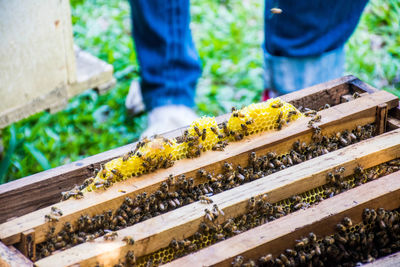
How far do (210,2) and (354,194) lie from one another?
15.5 feet

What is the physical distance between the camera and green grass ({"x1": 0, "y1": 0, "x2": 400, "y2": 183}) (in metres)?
4.25

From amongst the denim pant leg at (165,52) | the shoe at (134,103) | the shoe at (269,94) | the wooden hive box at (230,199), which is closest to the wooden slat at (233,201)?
the wooden hive box at (230,199)

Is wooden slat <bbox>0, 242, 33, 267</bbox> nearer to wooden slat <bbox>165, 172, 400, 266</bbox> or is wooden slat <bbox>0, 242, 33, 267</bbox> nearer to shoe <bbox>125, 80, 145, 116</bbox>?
wooden slat <bbox>165, 172, 400, 266</bbox>

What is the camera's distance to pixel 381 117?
2.32 meters

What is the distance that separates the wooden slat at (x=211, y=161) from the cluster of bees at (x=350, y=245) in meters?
0.49

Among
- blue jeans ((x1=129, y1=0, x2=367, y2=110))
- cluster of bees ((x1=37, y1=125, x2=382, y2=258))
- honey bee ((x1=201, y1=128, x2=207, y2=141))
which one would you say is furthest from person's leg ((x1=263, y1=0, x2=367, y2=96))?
honey bee ((x1=201, y1=128, x2=207, y2=141))

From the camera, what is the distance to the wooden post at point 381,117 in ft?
7.54

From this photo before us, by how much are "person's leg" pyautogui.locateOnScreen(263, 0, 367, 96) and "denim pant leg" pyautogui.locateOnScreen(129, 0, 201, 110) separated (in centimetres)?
71

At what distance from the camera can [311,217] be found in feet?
5.92

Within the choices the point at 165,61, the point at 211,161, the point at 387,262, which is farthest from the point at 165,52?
the point at 387,262

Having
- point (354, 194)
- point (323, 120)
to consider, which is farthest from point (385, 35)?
point (354, 194)

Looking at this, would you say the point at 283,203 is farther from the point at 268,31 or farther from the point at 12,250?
the point at 268,31

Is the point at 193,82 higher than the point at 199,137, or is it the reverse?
the point at 199,137

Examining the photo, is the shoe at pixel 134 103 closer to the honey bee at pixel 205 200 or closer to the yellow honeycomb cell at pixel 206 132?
the yellow honeycomb cell at pixel 206 132
